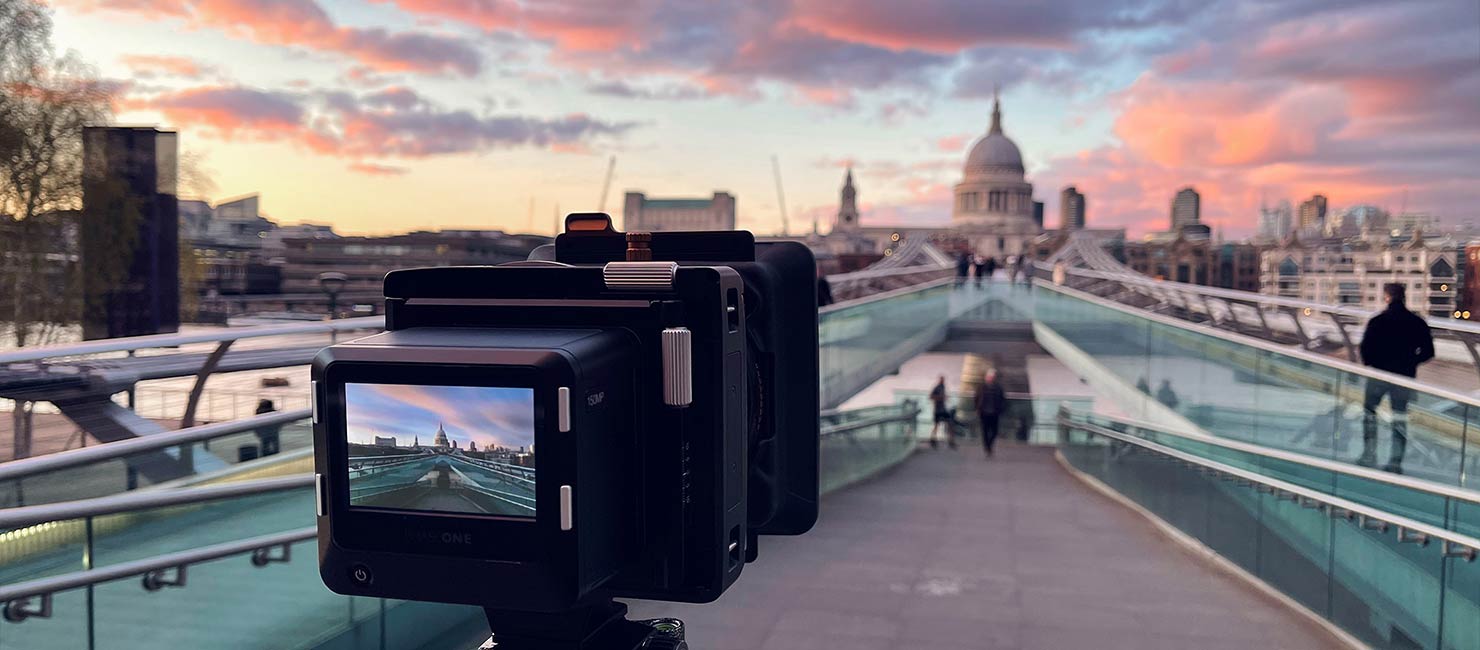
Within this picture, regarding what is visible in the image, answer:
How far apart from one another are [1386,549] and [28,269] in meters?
28.3

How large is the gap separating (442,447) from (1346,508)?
6321 mm

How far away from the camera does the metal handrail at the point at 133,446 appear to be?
3.17 m

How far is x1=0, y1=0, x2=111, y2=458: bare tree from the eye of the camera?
25.6m

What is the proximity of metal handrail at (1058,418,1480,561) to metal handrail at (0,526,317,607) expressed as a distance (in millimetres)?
4984

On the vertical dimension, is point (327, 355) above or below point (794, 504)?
above

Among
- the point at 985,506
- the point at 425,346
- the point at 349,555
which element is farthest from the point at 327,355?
the point at 985,506

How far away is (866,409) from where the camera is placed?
12461 millimetres

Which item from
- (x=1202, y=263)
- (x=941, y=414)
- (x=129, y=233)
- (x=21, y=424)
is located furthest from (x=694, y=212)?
(x=21, y=424)

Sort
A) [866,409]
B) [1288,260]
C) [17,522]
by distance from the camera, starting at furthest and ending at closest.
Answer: [1288,260]
[866,409]
[17,522]

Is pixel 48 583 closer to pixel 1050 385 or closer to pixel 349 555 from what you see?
pixel 349 555

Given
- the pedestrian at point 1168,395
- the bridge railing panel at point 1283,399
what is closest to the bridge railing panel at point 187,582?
the bridge railing panel at point 1283,399

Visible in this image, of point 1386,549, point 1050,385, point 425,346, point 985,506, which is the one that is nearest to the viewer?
point 425,346

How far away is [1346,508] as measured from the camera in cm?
652

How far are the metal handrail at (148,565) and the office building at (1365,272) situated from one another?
24.9 ft
